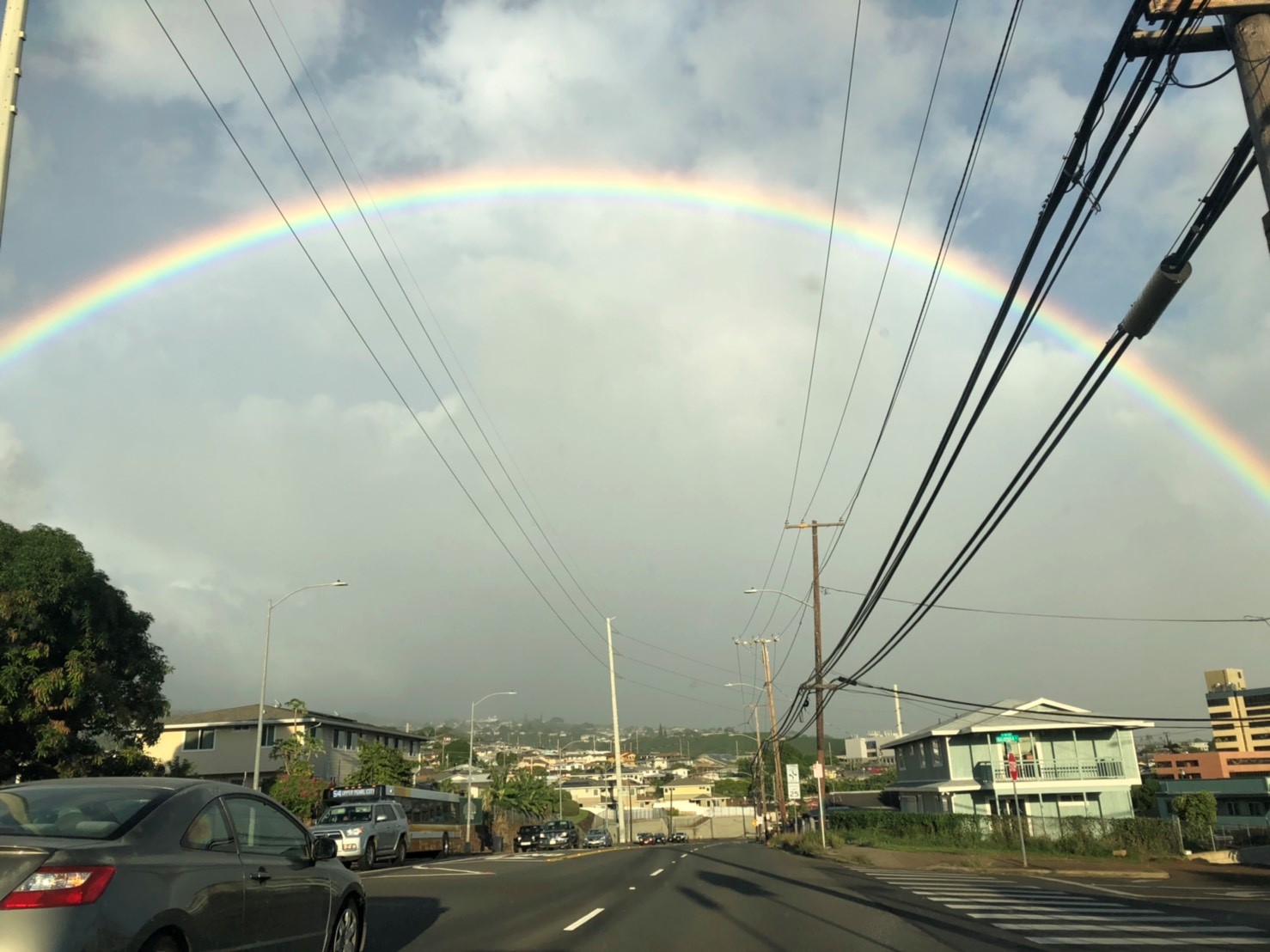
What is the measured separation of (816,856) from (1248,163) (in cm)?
3020

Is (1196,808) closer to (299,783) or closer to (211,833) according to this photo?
(299,783)

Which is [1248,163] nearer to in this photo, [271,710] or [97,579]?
[97,579]

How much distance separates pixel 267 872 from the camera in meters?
6.63

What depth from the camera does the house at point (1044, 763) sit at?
4781cm

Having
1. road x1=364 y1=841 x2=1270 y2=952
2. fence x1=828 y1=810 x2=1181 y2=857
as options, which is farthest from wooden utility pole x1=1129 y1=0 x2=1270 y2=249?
fence x1=828 y1=810 x2=1181 y2=857

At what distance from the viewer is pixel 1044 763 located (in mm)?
49188

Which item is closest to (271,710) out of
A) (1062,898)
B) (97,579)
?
(97,579)

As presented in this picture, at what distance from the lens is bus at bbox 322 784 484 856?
29.8m

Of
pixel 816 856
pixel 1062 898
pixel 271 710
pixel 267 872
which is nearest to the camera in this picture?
pixel 267 872

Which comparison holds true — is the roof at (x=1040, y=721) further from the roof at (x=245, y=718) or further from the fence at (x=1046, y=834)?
the roof at (x=245, y=718)

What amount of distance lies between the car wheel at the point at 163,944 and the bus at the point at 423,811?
Result: 23.4 metres

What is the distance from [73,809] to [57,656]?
28570mm

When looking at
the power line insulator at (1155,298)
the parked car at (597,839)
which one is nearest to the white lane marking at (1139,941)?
the power line insulator at (1155,298)

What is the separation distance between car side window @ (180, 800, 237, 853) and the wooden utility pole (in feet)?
30.6
